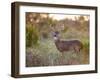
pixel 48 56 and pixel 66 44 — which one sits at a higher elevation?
pixel 66 44

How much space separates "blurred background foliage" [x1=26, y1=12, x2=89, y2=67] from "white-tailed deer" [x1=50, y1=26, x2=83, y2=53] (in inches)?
1.4

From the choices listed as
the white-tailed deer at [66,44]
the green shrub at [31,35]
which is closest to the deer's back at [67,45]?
the white-tailed deer at [66,44]

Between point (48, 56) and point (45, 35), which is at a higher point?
point (45, 35)

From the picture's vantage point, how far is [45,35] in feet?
7.18

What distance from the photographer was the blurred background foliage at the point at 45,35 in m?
2.13

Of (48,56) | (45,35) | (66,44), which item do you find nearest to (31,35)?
(45,35)

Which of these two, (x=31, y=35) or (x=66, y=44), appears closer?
(x=31, y=35)

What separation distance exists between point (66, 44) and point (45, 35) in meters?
0.23

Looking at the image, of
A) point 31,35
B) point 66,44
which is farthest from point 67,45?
point 31,35

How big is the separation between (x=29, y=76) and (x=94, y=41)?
748mm

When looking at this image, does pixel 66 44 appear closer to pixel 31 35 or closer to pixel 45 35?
pixel 45 35

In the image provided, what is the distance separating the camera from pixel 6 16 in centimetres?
194

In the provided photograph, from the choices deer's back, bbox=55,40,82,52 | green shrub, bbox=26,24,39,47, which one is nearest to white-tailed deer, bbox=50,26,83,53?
deer's back, bbox=55,40,82,52

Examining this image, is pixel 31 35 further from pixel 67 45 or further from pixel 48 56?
pixel 67 45
